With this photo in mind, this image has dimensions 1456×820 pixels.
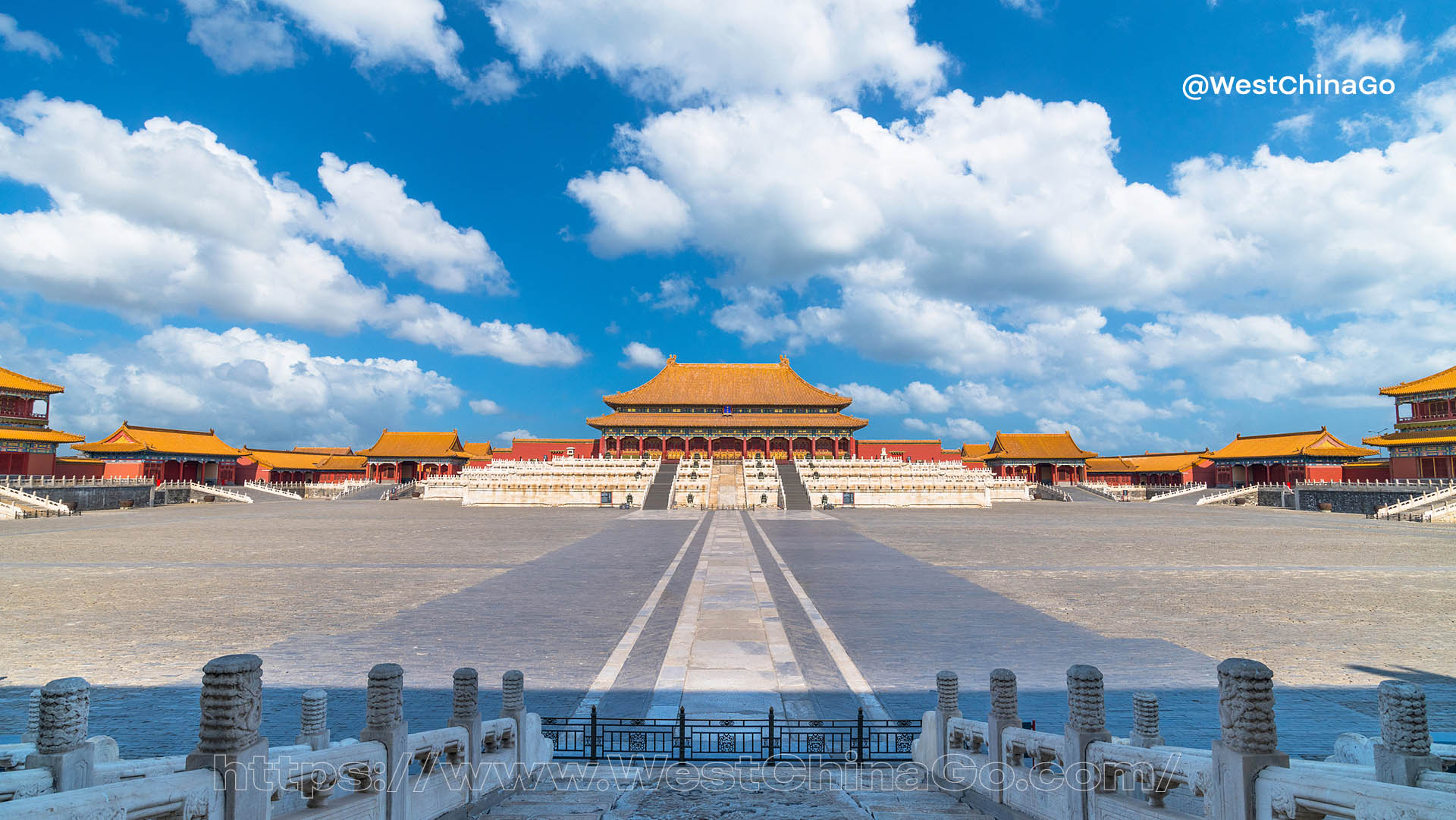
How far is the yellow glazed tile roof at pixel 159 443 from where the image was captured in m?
56.9

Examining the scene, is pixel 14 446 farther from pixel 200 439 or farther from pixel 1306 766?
pixel 1306 766

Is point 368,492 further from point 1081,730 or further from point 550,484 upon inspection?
point 1081,730

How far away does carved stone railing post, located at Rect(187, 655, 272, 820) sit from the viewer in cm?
350

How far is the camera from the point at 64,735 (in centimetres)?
355

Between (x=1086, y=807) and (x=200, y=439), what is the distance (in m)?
78.0

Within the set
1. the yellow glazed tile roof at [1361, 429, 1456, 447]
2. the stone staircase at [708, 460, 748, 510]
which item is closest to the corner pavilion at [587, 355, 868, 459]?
the stone staircase at [708, 460, 748, 510]

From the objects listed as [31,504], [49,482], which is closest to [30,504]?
[31,504]

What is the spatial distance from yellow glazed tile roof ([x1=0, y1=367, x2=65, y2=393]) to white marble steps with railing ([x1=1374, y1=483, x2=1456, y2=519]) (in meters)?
86.2

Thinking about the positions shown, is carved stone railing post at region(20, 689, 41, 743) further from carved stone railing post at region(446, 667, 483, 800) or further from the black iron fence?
the black iron fence

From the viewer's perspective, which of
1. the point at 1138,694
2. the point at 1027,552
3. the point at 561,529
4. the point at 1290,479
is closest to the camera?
the point at 1138,694

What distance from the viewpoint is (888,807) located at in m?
5.44

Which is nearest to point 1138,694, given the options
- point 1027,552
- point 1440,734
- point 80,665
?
point 1440,734

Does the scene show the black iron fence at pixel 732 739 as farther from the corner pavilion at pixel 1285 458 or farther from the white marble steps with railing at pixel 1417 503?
the corner pavilion at pixel 1285 458

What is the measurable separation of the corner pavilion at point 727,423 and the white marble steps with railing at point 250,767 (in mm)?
55002
